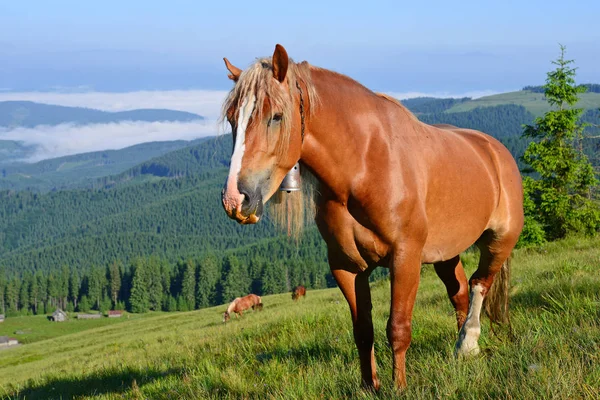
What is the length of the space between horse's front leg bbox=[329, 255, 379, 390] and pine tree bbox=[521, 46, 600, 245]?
1137 inches

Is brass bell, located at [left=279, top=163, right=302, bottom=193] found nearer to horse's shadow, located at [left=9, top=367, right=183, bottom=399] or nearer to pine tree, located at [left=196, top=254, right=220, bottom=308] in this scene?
horse's shadow, located at [left=9, top=367, right=183, bottom=399]

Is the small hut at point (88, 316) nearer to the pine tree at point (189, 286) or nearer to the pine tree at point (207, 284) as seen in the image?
the pine tree at point (189, 286)

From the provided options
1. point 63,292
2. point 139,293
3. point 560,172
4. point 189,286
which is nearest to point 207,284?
point 189,286

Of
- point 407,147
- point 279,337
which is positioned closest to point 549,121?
point 279,337

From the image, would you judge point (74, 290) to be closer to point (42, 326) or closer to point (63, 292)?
point (63, 292)

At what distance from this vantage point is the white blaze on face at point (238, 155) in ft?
13.0

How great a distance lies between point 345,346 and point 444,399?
307 centimetres

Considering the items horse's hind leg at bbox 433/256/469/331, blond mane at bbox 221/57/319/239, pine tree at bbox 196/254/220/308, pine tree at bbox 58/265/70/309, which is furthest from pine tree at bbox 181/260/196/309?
blond mane at bbox 221/57/319/239

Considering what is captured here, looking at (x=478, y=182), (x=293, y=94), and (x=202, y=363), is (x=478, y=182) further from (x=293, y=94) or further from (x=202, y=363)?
(x=202, y=363)

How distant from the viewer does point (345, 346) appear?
6824 millimetres

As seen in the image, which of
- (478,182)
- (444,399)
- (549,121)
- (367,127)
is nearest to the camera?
(444,399)

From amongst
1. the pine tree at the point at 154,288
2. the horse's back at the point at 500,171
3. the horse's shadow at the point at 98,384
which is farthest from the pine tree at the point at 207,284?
the horse's back at the point at 500,171

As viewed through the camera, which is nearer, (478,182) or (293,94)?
(293,94)

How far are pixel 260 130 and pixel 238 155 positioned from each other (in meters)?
0.26
